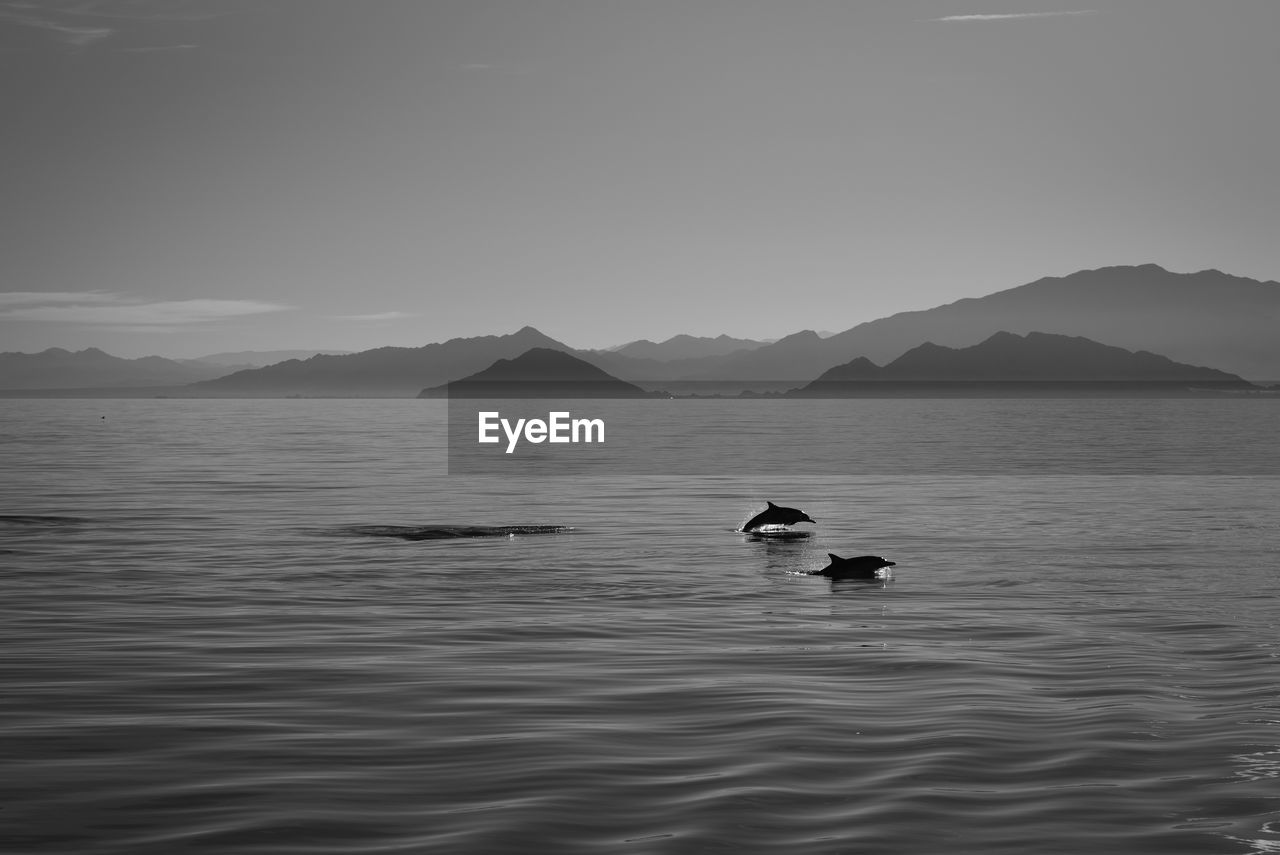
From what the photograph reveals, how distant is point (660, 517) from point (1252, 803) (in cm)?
2951

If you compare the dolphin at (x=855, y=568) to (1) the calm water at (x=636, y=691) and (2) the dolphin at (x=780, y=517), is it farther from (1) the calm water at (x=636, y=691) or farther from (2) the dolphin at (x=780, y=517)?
(2) the dolphin at (x=780, y=517)

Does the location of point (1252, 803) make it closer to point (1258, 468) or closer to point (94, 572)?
point (94, 572)

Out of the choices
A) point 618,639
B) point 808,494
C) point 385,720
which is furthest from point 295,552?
point 808,494

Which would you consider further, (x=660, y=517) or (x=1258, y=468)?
(x=1258, y=468)

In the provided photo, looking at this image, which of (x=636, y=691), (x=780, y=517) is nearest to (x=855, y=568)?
(x=780, y=517)

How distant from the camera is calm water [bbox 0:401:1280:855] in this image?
9461mm

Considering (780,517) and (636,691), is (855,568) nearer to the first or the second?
(780,517)

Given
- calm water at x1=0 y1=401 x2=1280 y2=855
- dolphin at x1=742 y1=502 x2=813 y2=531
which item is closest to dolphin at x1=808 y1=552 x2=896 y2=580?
calm water at x1=0 y1=401 x2=1280 y2=855

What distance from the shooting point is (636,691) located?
1414 cm

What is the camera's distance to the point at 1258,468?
65.3 m

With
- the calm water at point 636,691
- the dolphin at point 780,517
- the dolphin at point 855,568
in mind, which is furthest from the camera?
the dolphin at point 780,517

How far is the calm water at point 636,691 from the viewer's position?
372 inches

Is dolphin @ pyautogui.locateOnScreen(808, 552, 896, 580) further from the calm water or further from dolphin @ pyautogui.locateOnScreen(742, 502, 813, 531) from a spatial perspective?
dolphin @ pyautogui.locateOnScreen(742, 502, 813, 531)

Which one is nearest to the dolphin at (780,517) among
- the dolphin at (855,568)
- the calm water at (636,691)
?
the calm water at (636,691)
